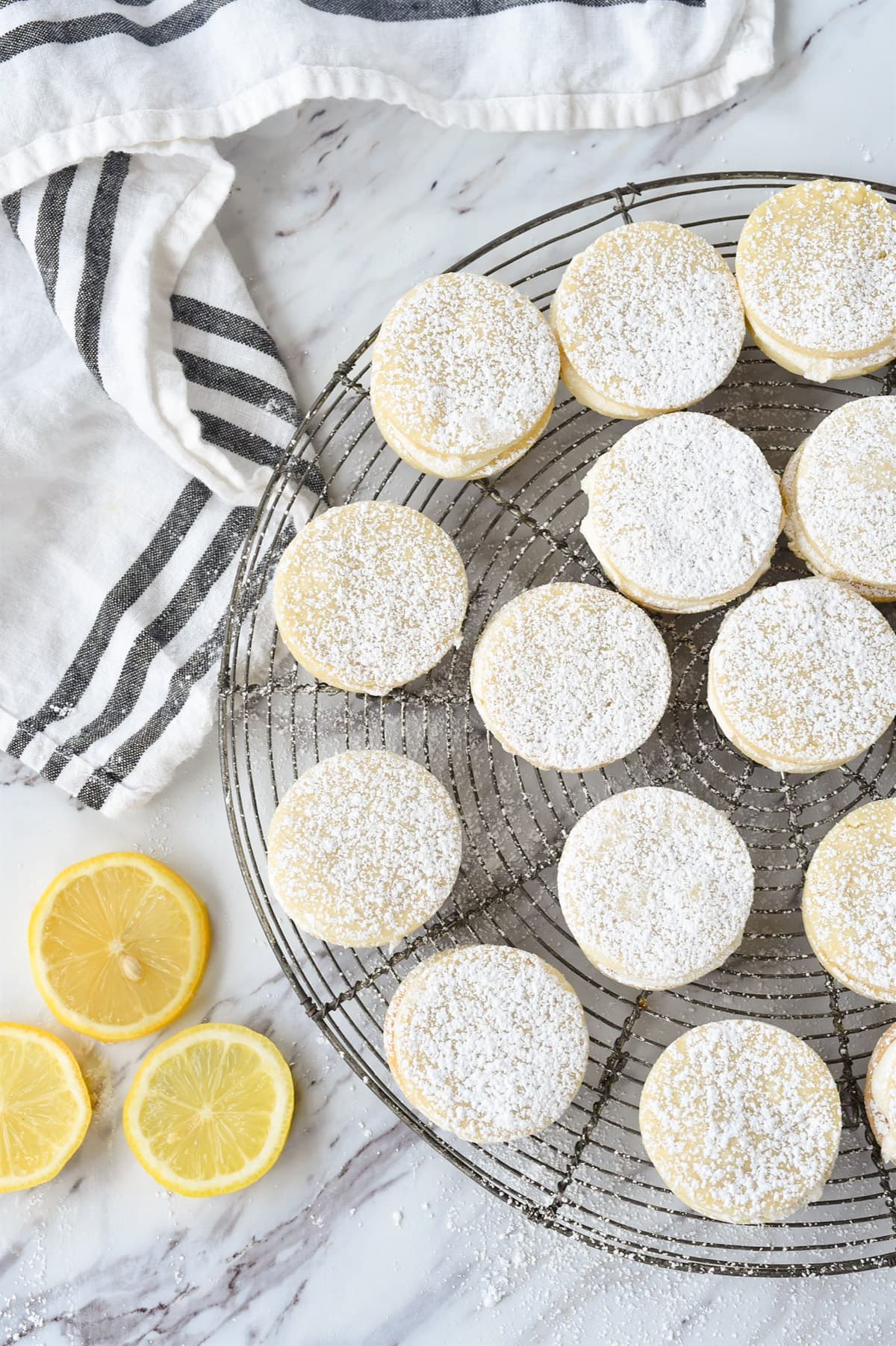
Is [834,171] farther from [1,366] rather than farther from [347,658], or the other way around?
[1,366]

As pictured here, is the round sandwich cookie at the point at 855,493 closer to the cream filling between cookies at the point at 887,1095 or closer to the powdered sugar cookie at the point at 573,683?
the powdered sugar cookie at the point at 573,683

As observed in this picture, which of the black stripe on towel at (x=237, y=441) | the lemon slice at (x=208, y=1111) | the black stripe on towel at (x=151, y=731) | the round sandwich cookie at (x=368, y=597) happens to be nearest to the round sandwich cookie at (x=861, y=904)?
the round sandwich cookie at (x=368, y=597)

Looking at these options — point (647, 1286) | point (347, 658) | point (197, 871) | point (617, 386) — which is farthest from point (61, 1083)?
point (617, 386)

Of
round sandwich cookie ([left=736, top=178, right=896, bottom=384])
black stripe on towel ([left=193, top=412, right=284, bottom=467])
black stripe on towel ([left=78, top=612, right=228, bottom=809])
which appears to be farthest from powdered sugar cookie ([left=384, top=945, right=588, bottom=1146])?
round sandwich cookie ([left=736, top=178, right=896, bottom=384])

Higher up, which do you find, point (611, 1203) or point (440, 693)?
point (440, 693)

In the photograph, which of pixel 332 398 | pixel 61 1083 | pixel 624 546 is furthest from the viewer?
pixel 332 398
